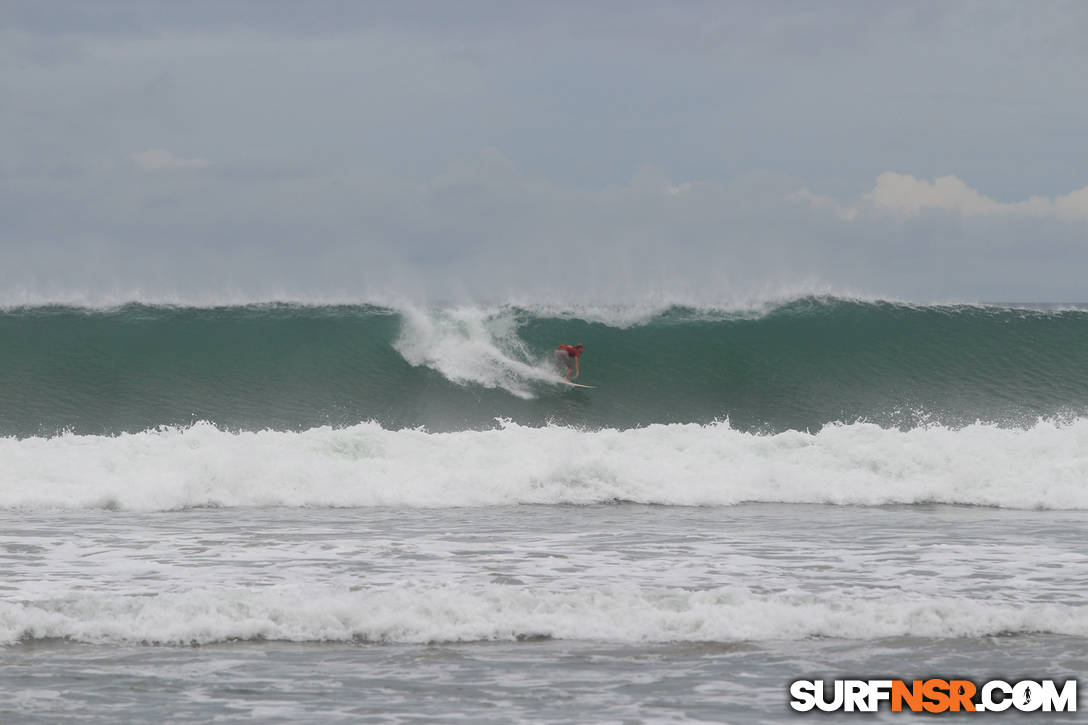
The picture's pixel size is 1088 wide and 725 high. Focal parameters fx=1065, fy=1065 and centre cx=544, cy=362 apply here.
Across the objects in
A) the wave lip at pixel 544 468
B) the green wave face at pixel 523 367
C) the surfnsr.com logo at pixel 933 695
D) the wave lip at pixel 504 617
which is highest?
the green wave face at pixel 523 367

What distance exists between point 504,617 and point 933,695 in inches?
102

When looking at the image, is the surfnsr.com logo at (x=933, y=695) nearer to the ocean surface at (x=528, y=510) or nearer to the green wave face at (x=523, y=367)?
the ocean surface at (x=528, y=510)

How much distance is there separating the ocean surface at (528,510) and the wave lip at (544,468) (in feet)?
0.17

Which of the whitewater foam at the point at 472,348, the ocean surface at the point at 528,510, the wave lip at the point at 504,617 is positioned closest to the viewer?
the ocean surface at the point at 528,510

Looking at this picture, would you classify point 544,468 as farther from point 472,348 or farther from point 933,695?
point 933,695

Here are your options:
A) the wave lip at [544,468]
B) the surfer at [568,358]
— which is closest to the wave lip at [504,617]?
the wave lip at [544,468]

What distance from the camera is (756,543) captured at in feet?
31.1

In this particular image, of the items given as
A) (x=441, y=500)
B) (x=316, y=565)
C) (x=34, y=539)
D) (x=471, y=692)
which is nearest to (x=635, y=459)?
(x=441, y=500)

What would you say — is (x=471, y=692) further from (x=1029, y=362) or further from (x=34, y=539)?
(x=1029, y=362)

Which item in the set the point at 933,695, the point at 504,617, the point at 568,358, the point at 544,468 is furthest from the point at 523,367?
the point at 933,695

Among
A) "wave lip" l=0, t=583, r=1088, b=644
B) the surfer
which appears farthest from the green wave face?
"wave lip" l=0, t=583, r=1088, b=644

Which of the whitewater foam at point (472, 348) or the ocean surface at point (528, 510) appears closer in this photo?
the ocean surface at point (528, 510)

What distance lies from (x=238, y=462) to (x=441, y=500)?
2.50 metres

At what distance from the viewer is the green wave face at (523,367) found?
17.8 meters
